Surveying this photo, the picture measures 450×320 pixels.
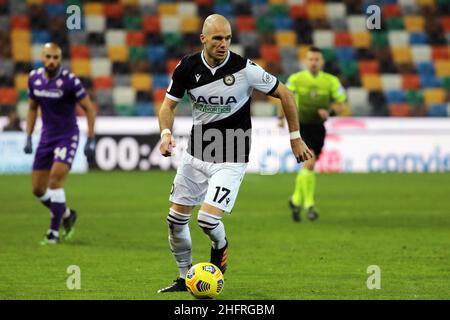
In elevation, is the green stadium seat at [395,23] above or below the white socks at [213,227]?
above

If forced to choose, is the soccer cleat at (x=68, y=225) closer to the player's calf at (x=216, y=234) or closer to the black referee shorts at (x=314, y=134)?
the black referee shorts at (x=314, y=134)

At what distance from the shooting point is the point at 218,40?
338 inches

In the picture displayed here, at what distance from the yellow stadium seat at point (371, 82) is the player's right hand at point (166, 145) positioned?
803 inches

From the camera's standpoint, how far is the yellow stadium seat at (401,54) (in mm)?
29394

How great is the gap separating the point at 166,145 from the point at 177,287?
1.28 m

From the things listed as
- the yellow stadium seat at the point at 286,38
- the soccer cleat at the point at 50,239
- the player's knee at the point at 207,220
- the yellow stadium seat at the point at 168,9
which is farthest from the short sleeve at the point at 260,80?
the yellow stadium seat at the point at 168,9

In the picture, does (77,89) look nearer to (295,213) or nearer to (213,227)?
(295,213)

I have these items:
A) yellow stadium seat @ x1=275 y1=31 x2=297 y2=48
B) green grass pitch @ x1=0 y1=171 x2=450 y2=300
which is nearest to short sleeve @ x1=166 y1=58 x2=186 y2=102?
green grass pitch @ x1=0 y1=171 x2=450 y2=300

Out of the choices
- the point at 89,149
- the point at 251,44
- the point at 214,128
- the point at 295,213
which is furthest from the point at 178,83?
the point at 251,44

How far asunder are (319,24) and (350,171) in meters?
6.76

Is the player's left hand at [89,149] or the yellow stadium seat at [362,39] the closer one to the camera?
the player's left hand at [89,149]

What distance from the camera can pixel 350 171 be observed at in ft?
80.4
